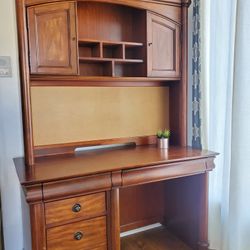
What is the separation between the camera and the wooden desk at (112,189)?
1.48 m

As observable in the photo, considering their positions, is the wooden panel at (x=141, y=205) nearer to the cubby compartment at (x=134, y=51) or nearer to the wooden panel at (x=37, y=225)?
the wooden panel at (x=37, y=225)

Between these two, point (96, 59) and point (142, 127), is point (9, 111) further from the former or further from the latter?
point (142, 127)

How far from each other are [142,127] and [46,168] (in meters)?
0.98

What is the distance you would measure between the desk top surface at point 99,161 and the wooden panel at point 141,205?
0.43 metres

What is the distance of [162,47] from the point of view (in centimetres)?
209

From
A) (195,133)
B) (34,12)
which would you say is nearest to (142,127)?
(195,133)

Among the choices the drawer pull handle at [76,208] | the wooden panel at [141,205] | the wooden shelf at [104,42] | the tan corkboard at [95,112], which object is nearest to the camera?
the drawer pull handle at [76,208]

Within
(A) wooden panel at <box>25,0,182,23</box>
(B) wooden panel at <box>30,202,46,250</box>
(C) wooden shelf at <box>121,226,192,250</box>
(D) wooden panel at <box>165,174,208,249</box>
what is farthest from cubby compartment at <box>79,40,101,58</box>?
(C) wooden shelf at <box>121,226,192,250</box>

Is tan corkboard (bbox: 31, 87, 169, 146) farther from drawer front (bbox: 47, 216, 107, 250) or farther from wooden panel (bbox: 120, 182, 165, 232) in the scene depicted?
drawer front (bbox: 47, 216, 107, 250)

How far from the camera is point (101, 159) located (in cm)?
186

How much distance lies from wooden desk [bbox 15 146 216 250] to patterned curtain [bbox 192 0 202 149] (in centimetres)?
18

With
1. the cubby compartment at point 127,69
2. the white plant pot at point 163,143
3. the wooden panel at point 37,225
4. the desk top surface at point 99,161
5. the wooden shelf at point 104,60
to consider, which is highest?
Result: the wooden shelf at point 104,60

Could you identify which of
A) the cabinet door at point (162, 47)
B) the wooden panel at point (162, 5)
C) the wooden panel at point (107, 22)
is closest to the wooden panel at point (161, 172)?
the cabinet door at point (162, 47)

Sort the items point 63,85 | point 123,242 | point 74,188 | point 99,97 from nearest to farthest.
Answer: point 74,188
point 63,85
point 99,97
point 123,242
